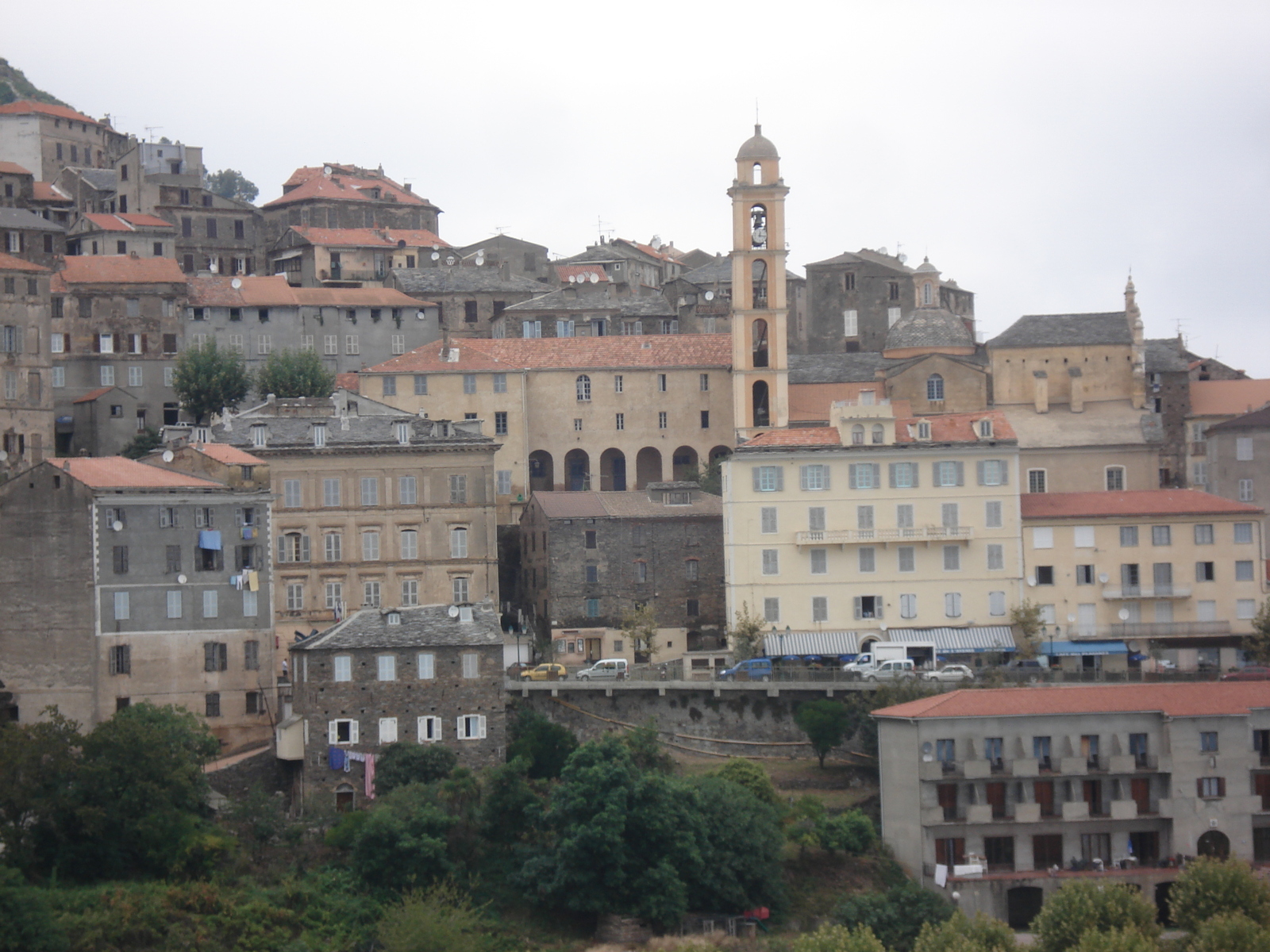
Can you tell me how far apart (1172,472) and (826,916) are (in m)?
34.6

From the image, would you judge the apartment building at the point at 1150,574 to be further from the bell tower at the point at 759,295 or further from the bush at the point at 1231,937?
the bush at the point at 1231,937

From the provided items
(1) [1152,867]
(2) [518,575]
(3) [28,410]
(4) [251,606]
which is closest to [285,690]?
(4) [251,606]

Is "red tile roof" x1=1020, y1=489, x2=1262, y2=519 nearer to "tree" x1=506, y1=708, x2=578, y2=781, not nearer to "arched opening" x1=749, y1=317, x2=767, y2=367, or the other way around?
"arched opening" x1=749, y1=317, x2=767, y2=367

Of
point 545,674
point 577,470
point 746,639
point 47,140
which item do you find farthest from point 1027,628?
point 47,140

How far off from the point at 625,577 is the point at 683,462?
16.9 meters

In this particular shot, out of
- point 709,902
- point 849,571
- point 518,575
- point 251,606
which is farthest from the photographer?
point 518,575

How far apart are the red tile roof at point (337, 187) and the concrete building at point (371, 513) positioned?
44.1m

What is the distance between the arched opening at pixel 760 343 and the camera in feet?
305

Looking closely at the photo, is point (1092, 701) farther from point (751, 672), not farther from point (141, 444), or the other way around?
point (141, 444)

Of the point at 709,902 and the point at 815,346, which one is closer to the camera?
the point at 709,902

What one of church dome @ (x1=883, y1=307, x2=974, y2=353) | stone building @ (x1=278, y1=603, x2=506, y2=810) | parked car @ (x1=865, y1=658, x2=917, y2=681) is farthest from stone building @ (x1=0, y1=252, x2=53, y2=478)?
church dome @ (x1=883, y1=307, x2=974, y2=353)

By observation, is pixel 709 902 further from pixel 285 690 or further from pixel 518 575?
pixel 518 575

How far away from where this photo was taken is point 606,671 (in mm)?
73688

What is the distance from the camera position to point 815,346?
109750mm
